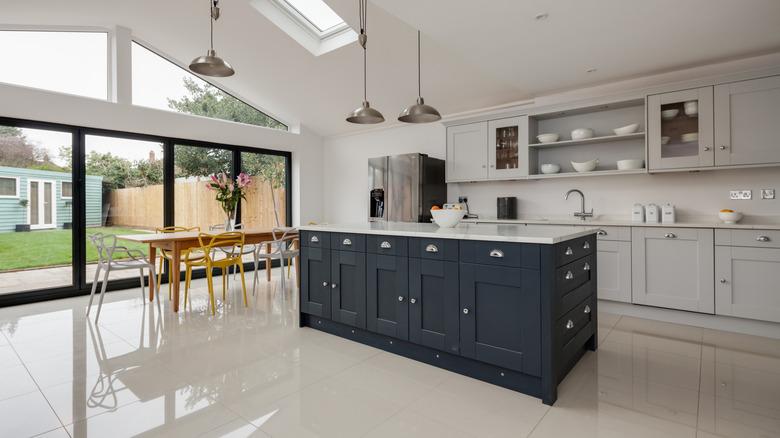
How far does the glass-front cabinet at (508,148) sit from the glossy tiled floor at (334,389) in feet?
6.61

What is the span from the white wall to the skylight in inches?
81.3

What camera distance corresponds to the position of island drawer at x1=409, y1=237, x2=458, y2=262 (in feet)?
7.85

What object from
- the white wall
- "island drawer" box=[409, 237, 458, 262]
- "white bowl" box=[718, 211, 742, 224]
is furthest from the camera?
the white wall

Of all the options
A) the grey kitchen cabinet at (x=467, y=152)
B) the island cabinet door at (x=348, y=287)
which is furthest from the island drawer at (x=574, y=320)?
the grey kitchen cabinet at (x=467, y=152)

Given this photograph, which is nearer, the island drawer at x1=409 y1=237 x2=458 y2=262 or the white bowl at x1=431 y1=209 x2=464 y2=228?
the island drawer at x1=409 y1=237 x2=458 y2=262

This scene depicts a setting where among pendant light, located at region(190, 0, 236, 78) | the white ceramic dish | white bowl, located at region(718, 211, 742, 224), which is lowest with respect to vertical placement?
white bowl, located at region(718, 211, 742, 224)

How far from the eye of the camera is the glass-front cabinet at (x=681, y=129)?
337 cm

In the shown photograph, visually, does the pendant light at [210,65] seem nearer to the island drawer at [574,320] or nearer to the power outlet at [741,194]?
the island drawer at [574,320]

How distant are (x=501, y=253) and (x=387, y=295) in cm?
92

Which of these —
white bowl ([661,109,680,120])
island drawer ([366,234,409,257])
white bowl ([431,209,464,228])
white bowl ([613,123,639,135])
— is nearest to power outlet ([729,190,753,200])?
white bowl ([661,109,680,120])

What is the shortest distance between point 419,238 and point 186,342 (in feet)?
6.62

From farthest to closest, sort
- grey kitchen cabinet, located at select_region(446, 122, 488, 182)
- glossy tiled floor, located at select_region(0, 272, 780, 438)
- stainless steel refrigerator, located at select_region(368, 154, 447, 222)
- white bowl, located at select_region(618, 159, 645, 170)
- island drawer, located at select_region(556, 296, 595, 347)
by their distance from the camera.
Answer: stainless steel refrigerator, located at select_region(368, 154, 447, 222) < grey kitchen cabinet, located at select_region(446, 122, 488, 182) < white bowl, located at select_region(618, 159, 645, 170) < island drawer, located at select_region(556, 296, 595, 347) < glossy tiled floor, located at select_region(0, 272, 780, 438)

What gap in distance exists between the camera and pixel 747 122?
3.21 meters

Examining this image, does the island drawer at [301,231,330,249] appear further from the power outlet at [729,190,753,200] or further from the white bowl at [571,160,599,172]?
the power outlet at [729,190,753,200]
